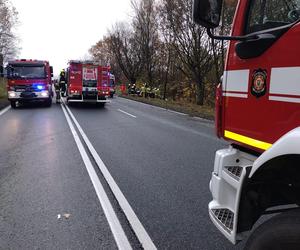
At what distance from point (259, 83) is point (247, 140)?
0.47 metres

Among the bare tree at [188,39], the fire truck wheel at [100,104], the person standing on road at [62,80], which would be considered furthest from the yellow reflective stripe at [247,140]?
the person standing on road at [62,80]

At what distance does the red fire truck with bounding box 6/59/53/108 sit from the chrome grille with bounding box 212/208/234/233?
2187cm

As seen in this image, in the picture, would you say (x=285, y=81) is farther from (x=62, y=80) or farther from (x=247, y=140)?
(x=62, y=80)

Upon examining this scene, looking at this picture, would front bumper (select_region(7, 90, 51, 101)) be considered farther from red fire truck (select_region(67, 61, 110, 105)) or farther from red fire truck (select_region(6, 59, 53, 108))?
red fire truck (select_region(67, 61, 110, 105))

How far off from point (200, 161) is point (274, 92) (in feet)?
18.8

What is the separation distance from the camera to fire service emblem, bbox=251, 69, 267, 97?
109 inches

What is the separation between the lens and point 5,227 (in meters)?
4.60

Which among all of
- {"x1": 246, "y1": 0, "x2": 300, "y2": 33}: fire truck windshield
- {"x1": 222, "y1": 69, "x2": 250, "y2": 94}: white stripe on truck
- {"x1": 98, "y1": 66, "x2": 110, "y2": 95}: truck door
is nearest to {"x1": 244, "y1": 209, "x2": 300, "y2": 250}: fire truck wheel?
{"x1": 222, "y1": 69, "x2": 250, "y2": 94}: white stripe on truck

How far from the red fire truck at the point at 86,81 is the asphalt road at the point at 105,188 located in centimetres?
1219

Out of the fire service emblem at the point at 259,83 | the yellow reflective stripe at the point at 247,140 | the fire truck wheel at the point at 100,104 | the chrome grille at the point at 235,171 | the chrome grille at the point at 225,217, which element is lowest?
the fire truck wheel at the point at 100,104

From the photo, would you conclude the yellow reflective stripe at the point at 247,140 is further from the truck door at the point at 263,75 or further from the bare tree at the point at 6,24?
the bare tree at the point at 6,24

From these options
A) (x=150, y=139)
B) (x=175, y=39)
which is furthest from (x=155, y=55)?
(x=150, y=139)

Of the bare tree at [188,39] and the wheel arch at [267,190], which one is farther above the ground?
the bare tree at [188,39]

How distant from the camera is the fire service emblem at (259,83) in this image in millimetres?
2766
